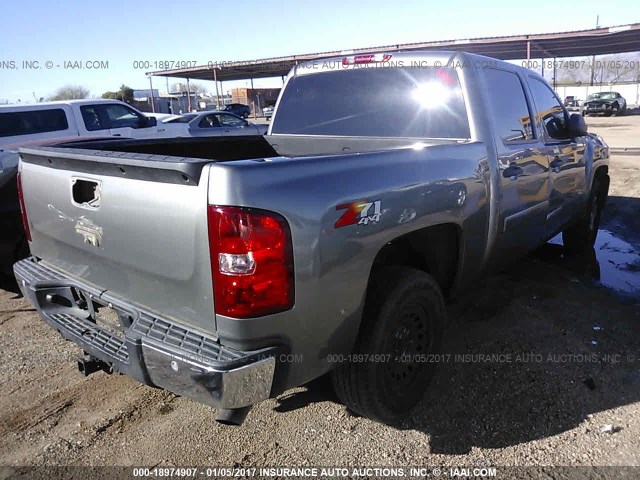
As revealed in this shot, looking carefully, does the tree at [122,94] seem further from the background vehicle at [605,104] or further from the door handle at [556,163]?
the door handle at [556,163]

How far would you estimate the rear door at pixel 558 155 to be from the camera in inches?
170

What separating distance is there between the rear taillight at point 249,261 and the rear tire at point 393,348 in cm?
68

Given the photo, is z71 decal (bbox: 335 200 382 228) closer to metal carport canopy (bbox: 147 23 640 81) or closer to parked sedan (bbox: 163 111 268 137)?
parked sedan (bbox: 163 111 268 137)

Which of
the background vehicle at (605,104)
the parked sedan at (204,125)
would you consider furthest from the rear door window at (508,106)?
the background vehicle at (605,104)

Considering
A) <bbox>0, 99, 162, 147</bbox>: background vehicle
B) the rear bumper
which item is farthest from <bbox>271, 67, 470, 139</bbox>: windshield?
<bbox>0, 99, 162, 147</bbox>: background vehicle

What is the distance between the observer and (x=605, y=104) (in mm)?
33156

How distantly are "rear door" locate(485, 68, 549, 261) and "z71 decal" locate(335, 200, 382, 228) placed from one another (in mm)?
1425

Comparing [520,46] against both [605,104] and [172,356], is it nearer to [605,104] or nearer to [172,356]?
[605,104]

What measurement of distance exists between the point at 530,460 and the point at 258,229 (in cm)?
183

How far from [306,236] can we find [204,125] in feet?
48.5

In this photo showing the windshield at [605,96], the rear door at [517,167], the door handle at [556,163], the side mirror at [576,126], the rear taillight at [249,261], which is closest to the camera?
the rear taillight at [249,261]

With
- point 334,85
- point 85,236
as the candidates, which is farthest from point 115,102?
point 85,236

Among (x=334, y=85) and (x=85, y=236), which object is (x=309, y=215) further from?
(x=334, y=85)

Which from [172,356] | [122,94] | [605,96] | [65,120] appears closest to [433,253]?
[172,356]
